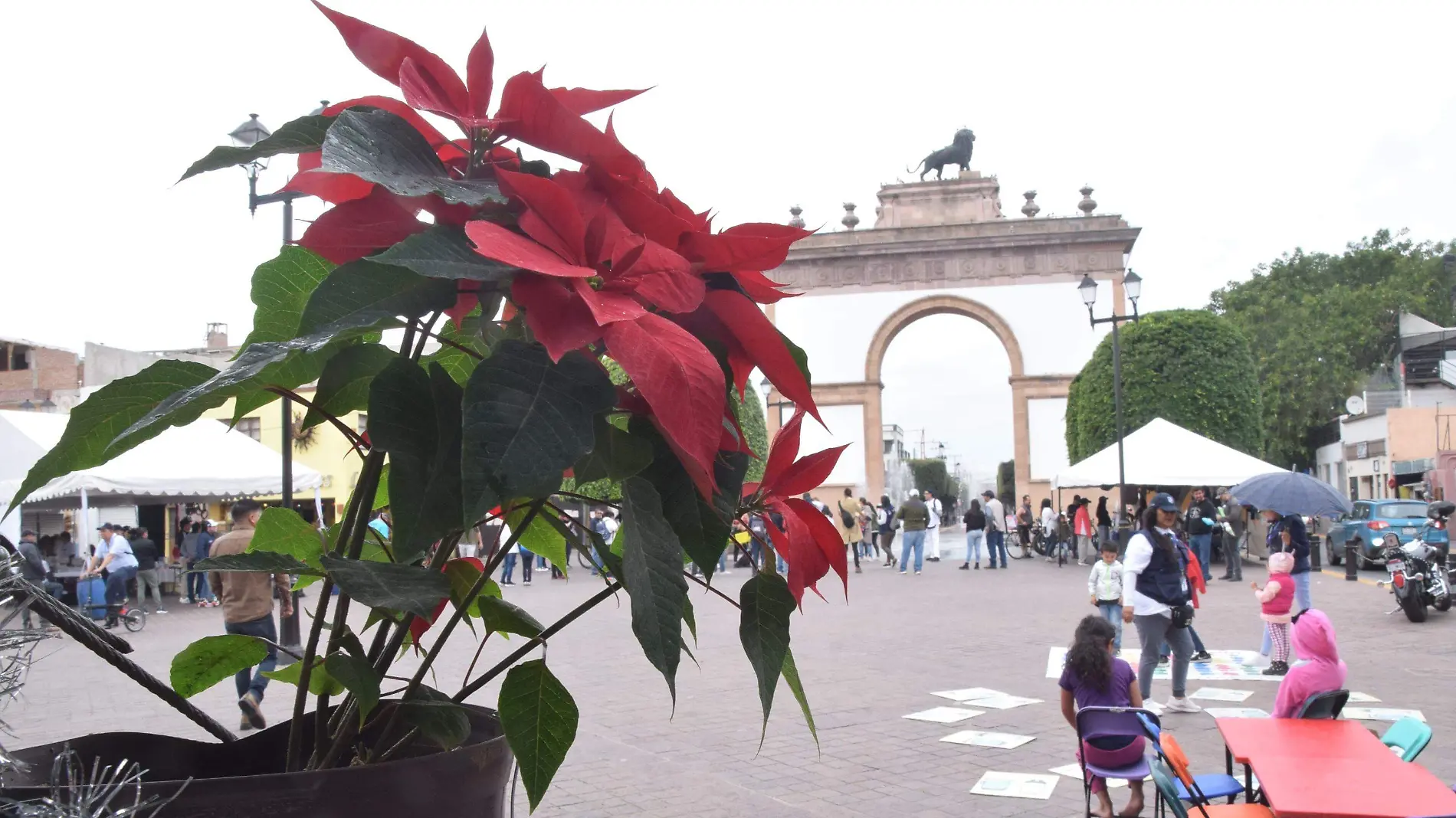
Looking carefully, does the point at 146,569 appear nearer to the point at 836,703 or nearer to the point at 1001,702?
the point at 836,703

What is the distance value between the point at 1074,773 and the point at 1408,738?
191 cm

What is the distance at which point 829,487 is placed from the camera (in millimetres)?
35844

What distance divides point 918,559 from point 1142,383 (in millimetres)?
7746

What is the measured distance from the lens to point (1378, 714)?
777 cm

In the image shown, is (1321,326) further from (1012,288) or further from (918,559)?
(918,559)

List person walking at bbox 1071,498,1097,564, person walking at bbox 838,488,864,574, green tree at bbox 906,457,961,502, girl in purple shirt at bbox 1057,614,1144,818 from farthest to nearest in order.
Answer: green tree at bbox 906,457,961,502 → person walking at bbox 1071,498,1097,564 → person walking at bbox 838,488,864,574 → girl in purple shirt at bbox 1057,614,1144,818

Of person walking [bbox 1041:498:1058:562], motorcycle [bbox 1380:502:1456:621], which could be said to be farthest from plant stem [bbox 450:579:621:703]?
person walking [bbox 1041:498:1058:562]

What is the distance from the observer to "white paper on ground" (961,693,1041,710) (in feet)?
27.3

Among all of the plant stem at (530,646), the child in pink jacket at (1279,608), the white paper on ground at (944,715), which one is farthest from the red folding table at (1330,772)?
the child in pink jacket at (1279,608)

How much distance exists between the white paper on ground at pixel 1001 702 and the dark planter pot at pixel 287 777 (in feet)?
25.6

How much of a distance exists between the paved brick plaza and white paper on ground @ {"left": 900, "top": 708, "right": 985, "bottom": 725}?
11 centimetres

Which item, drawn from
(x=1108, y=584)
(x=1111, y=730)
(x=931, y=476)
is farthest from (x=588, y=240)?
(x=931, y=476)

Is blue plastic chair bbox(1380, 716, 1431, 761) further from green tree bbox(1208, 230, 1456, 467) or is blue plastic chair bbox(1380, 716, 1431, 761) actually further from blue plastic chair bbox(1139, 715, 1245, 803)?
green tree bbox(1208, 230, 1456, 467)

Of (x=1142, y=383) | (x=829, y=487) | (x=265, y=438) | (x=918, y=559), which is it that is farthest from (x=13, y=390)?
(x=1142, y=383)
